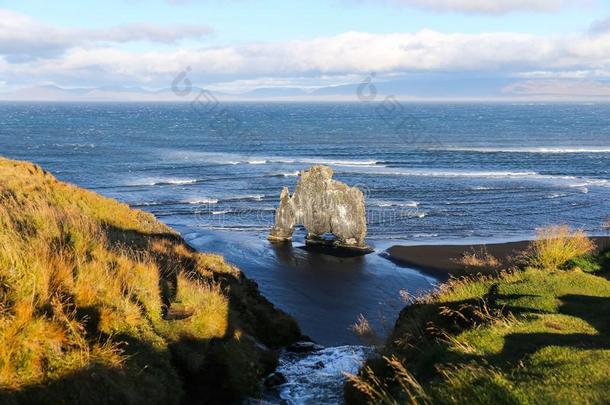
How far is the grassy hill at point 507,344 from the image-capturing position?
6684 mm

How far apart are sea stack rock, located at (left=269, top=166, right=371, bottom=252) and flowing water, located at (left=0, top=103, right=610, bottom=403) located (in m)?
1.81

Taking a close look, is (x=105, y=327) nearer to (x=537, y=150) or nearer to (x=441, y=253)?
(x=441, y=253)

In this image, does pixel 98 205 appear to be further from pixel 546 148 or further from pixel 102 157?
pixel 546 148

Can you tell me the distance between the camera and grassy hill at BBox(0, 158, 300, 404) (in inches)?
291

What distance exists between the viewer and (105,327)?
9047 millimetres

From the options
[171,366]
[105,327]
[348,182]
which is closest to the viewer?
[105,327]

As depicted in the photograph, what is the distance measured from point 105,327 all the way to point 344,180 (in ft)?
197

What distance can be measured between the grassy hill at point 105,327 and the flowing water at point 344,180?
206 centimetres

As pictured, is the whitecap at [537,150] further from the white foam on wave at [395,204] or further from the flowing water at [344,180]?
the white foam on wave at [395,204]

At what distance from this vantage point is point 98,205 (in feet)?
71.2

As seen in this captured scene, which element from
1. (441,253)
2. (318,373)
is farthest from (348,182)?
(318,373)

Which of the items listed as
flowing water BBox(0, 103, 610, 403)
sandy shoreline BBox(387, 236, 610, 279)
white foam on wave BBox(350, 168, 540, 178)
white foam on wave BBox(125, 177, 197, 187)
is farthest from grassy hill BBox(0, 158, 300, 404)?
white foam on wave BBox(350, 168, 540, 178)

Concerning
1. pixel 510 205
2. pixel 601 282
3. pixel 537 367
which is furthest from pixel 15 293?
pixel 510 205

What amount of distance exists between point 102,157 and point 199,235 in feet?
160
